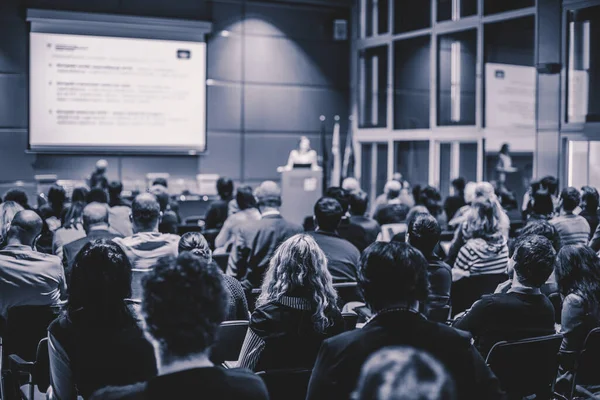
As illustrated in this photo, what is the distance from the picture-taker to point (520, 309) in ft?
10.2

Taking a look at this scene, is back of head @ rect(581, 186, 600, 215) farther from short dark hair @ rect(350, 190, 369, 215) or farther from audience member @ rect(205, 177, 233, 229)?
audience member @ rect(205, 177, 233, 229)

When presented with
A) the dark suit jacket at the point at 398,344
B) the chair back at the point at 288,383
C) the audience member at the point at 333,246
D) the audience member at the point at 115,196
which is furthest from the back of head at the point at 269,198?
the dark suit jacket at the point at 398,344

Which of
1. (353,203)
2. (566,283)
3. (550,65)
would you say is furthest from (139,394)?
(550,65)

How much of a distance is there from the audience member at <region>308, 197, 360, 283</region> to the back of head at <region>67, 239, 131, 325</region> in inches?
89.4

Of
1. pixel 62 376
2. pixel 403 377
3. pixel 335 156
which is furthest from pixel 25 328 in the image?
pixel 335 156

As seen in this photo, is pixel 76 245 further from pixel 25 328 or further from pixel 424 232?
pixel 424 232

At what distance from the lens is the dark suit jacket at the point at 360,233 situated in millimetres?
5969

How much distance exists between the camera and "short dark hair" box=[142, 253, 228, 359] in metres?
1.72

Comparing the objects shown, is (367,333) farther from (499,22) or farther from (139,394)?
(499,22)

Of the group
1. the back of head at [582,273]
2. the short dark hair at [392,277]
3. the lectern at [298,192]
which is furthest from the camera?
the lectern at [298,192]

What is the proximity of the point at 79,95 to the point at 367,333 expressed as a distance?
1083 cm

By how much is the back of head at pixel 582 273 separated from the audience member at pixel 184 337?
2259mm

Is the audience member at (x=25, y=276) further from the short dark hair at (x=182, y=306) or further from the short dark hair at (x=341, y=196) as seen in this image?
the short dark hair at (x=341, y=196)

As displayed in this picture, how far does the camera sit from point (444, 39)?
12961 millimetres
